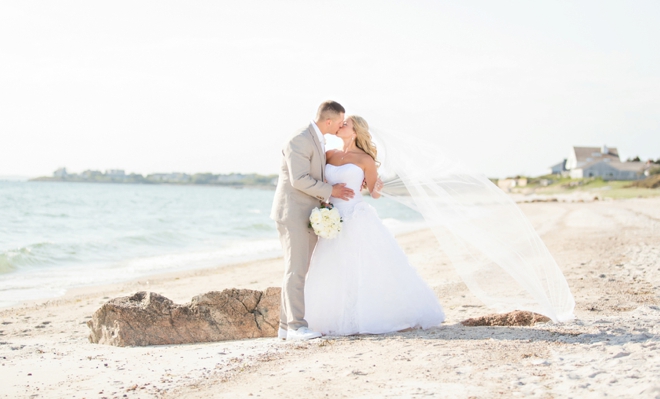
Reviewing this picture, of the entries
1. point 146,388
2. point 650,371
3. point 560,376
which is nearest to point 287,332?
point 146,388

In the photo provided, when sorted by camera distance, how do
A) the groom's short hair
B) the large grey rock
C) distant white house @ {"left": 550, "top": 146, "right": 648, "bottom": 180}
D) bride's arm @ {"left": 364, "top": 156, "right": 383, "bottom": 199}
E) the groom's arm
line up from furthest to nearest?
distant white house @ {"left": 550, "top": 146, "right": 648, "bottom": 180} < the large grey rock < bride's arm @ {"left": 364, "top": 156, "right": 383, "bottom": 199} < the groom's short hair < the groom's arm

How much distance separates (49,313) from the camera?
29.0 feet

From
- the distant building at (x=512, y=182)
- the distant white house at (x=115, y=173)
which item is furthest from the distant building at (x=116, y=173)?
the distant building at (x=512, y=182)

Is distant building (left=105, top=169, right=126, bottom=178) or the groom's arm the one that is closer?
the groom's arm

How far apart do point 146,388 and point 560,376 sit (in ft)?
9.42

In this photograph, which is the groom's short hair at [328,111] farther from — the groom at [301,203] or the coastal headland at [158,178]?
the coastal headland at [158,178]

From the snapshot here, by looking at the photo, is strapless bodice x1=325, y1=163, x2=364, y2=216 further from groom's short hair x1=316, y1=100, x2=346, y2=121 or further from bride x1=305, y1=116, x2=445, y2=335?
groom's short hair x1=316, y1=100, x2=346, y2=121

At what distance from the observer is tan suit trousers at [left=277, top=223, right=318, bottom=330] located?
222 inches

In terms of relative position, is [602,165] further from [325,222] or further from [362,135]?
[325,222]

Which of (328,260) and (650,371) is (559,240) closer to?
(328,260)

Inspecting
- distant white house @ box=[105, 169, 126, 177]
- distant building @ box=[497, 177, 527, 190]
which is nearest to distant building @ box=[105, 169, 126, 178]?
distant white house @ box=[105, 169, 126, 177]

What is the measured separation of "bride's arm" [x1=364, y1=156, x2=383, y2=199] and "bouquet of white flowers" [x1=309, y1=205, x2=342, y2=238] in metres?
0.64

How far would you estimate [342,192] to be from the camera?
18.9ft

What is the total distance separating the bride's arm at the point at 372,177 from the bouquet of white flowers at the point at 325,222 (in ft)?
2.09
